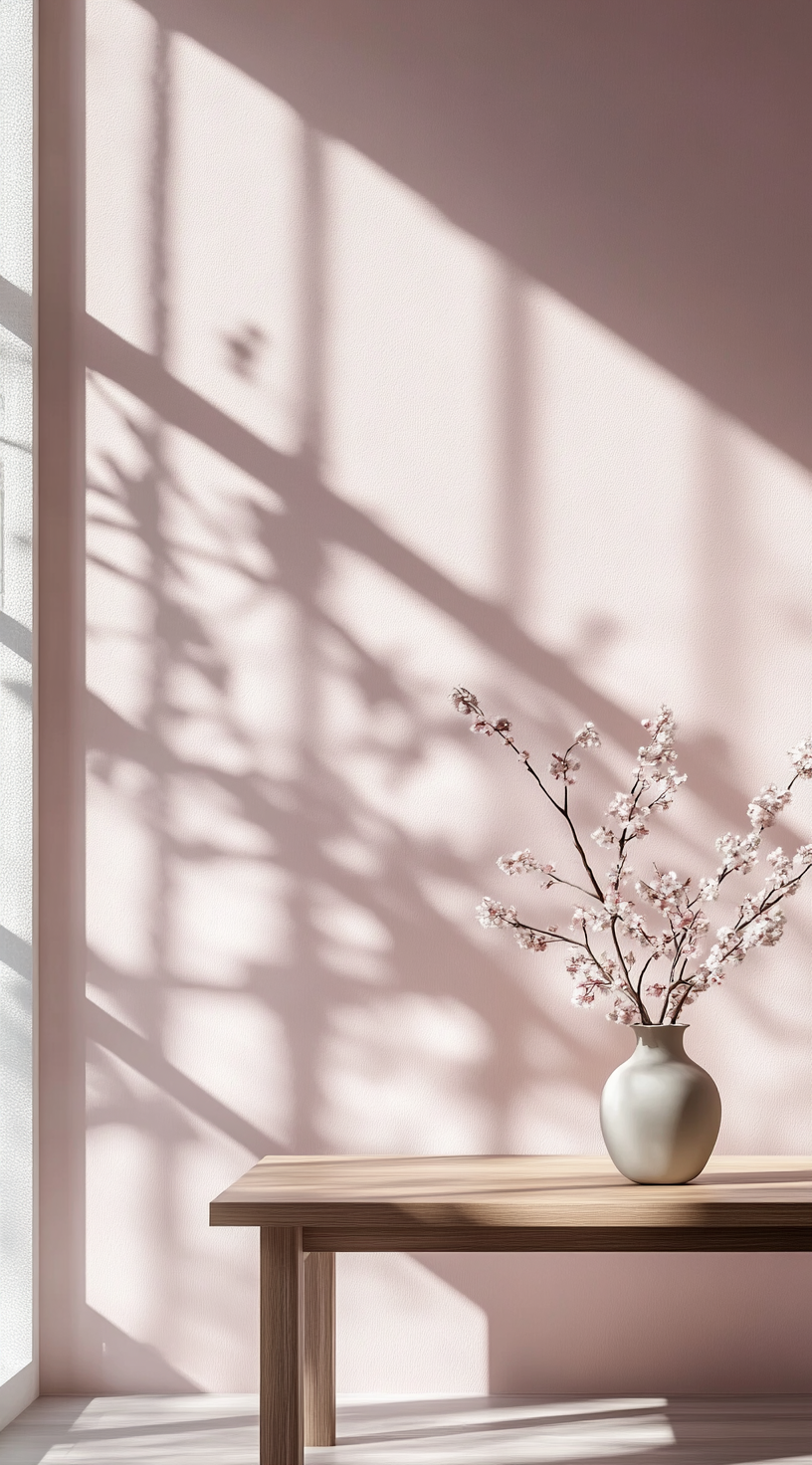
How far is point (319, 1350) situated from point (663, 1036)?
821 millimetres

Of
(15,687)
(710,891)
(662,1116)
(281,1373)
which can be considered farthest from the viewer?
(15,687)

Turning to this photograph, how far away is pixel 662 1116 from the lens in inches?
85.3

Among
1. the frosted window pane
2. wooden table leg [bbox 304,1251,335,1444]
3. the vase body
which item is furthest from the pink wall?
the vase body

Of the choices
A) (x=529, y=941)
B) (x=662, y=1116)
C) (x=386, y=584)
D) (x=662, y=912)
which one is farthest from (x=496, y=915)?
(x=386, y=584)

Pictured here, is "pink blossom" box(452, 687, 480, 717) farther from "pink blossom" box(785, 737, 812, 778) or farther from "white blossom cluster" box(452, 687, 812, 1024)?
"pink blossom" box(785, 737, 812, 778)

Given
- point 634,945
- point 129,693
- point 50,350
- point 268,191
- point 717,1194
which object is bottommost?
point 717,1194

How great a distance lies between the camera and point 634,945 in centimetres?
270

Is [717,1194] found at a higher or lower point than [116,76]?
lower

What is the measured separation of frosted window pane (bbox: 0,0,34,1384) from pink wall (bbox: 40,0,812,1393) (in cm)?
6

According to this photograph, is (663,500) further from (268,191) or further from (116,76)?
(116,76)

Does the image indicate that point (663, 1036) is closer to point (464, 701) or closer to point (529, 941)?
point (529, 941)

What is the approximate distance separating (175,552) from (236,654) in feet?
0.80

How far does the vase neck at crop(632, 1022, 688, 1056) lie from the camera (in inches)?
87.9

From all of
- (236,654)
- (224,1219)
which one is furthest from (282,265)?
(224,1219)
